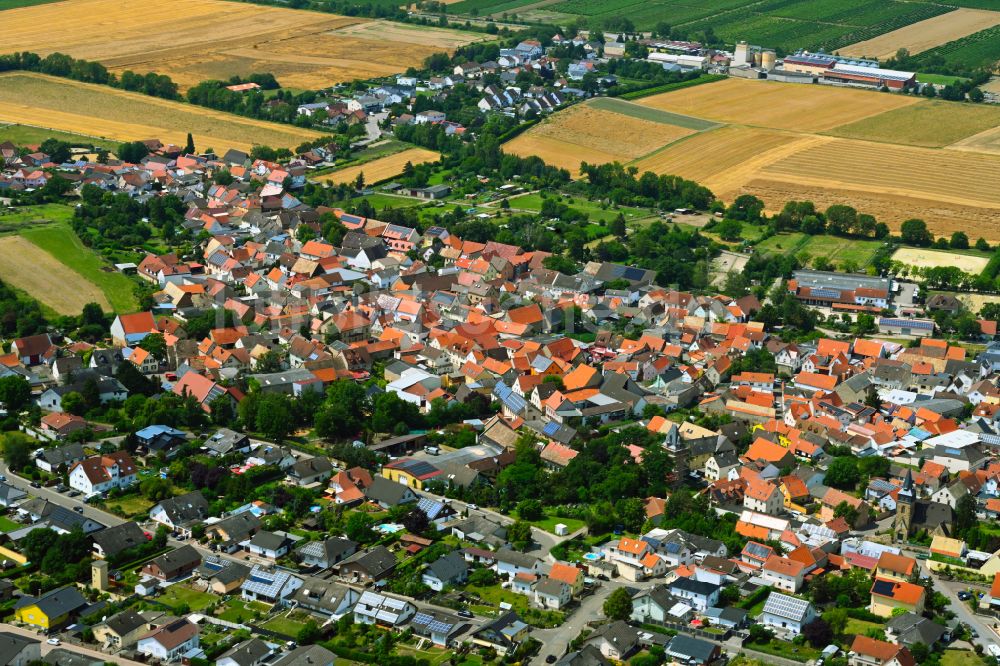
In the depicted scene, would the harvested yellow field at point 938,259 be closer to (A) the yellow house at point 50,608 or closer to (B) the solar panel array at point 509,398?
(B) the solar panel array at point 509,398

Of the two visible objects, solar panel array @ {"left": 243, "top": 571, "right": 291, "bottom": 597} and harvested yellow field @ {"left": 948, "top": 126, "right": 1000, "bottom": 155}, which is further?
harvested yellow field @ {"left": 948, "top": 126, "right": 1000, "bottom": 155}

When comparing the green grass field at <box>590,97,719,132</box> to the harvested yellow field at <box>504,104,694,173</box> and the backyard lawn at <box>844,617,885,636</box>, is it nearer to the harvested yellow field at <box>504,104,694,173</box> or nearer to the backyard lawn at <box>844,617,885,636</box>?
the harvested yellow field at <box>504,104,694,173</box>


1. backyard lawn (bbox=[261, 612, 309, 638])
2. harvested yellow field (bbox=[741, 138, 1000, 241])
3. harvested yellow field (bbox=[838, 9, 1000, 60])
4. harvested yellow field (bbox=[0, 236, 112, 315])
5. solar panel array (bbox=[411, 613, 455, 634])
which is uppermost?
harvested yellow field (bbox=[838, 9, 1000, 60])

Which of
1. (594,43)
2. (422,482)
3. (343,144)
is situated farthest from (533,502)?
(594,43)

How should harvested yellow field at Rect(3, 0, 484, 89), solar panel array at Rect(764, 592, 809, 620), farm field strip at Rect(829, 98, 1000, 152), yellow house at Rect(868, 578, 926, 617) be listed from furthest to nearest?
harvested yellow field at Rect(3, 0, 484, 89) < farm field strip at Rect(829, 98, 1000, 152) < yellow house at Rect(868, 578, 926, 617) < solar panel array at Rect(764, 592, 809, 620)

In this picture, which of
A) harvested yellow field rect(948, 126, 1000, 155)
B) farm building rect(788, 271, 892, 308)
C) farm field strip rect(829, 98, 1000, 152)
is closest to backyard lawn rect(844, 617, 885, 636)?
farm building rect(788, 271, 892, 308)

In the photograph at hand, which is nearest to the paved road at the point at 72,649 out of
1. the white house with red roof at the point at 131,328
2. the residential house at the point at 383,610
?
the residential house at the point at 383,610

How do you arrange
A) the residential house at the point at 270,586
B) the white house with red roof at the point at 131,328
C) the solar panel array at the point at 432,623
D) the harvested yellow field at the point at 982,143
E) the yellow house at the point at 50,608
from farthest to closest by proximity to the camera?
the harvested yellow field at the point at 982,143 < the white house with red roof at the point at 131,328 < the residential house at the point at 270,586 < the yellow house at the point at 50,608 < the solar panel array at the point at 432,623
